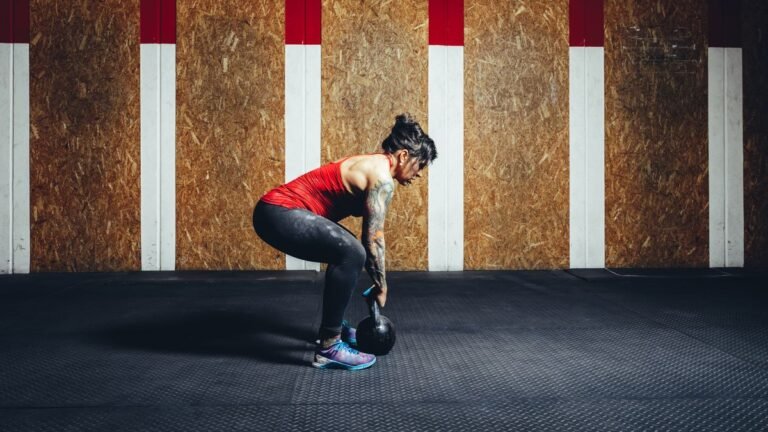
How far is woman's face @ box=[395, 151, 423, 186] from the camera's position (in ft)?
8.36

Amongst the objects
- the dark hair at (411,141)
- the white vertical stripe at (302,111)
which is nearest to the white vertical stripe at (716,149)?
the white vertical stripe at (302,111)

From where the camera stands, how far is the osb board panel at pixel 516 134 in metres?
5.45

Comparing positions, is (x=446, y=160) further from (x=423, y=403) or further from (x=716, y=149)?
(x=423, y=403)

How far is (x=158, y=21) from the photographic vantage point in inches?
207

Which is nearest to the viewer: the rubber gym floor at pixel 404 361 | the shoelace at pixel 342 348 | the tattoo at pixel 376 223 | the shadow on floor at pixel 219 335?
the rubber gym floor at pixel 404 361

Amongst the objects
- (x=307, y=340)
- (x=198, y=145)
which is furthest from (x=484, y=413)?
(x=198, y=145)

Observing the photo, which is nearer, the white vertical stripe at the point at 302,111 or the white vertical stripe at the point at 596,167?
the white vertical stripe at the point at 302,111

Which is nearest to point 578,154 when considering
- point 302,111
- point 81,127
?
point 302,111

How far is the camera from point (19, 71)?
5188mm

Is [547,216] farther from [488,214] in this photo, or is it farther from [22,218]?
[22,218]

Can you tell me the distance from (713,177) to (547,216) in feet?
5.30

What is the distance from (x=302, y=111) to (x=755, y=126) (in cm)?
427

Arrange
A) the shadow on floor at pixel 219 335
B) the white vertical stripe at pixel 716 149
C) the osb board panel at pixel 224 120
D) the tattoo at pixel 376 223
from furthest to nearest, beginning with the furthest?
1. the white vertical stripe at pixel 716 149
2. the osb board panel at pixel 224 120
3. the shadow on floor at pixel 219 335
4. the tattoo at pixel 376 223

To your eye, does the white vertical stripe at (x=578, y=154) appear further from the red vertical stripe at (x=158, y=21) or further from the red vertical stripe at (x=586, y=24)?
the red vertical stripe at (x=158, y=21)
